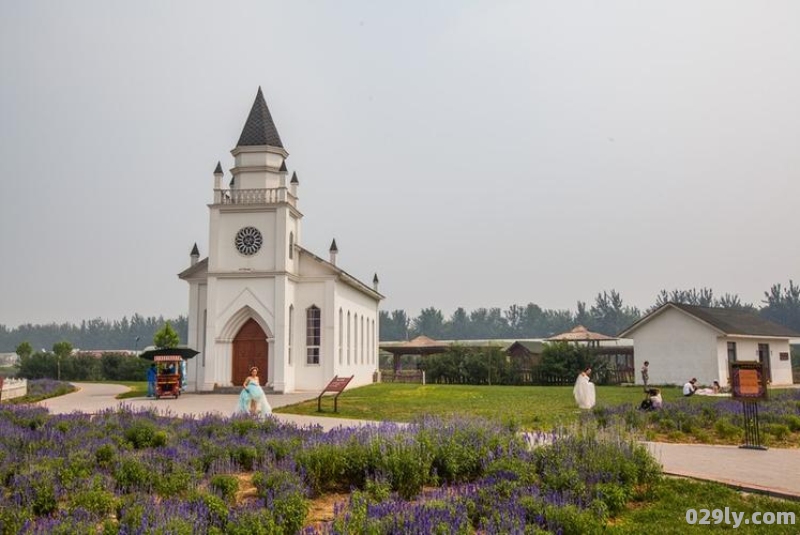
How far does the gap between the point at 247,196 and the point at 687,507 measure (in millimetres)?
26460

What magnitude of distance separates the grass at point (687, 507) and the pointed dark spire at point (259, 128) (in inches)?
1072

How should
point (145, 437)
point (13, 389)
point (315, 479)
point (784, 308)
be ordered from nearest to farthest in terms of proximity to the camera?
point (315, 479)
point (145, 437)
point (13, 389)
point (784, 308)

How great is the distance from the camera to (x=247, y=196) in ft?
102

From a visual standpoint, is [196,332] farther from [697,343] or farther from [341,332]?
[697,343]

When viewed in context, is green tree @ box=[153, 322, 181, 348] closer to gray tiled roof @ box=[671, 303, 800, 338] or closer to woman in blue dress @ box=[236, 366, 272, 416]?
woman in blue dress @ box=[236, 366, 272, 416]

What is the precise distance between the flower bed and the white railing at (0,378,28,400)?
18.6m

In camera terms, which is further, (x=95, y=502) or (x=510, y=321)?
(x=510, y=321)

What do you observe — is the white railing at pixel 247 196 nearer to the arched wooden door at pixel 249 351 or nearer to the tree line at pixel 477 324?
the arched wooden door at pixel 249 351

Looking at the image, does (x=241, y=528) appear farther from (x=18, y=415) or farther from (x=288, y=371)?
(x=288, y=371)

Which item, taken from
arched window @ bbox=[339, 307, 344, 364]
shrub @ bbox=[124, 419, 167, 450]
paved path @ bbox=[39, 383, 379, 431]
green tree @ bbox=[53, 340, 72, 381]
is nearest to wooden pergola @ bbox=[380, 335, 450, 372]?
arched window @ bbox=[339, 307, 344, 364]

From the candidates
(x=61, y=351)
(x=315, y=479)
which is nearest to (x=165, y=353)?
(x=315, y=479)

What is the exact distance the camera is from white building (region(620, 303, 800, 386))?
35.6 meters

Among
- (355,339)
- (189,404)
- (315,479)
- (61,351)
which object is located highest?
(355,339)

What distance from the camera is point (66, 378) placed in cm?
5400
